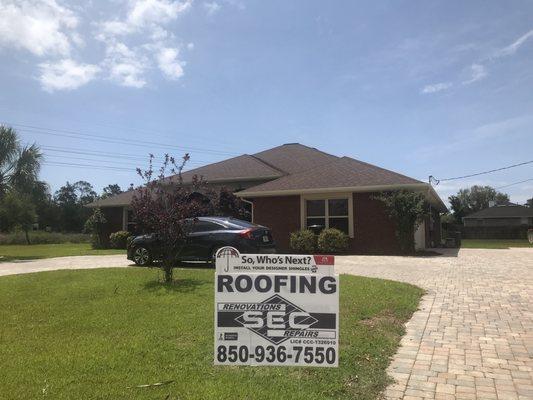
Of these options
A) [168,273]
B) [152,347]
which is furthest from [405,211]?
[152,347]

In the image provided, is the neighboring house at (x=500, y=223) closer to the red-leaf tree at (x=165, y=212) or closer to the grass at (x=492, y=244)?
the grass at (x=492, y=244)

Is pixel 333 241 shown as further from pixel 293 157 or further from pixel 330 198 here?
pixel 293 157

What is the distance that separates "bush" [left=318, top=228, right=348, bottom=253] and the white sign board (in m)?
15.0

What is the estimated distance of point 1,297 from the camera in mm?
8609

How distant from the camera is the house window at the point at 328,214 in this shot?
19.7 meters

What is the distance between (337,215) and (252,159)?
8924mm

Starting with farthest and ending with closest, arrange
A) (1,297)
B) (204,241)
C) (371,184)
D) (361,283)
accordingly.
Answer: (371,184), (204,241), (361,283), (1,297)

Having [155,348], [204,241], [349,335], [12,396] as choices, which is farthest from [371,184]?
[12,396]

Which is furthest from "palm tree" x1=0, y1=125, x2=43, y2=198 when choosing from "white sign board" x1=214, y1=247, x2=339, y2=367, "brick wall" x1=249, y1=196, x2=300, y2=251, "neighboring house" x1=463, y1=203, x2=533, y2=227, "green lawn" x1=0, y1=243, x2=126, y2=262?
"neighboring house" x1=463, y1=203, x2=533, y2=227

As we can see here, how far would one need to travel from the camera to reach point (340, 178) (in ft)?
65.6

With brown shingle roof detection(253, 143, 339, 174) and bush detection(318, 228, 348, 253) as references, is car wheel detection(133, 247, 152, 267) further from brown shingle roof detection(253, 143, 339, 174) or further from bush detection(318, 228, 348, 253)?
brown shingle roof detection(253, 143, 339, 174)

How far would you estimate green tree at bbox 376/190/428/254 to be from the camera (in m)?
17.7

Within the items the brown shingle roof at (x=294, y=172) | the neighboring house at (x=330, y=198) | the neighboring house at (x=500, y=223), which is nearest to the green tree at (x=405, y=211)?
the neighboring house at (x=330, y=198)

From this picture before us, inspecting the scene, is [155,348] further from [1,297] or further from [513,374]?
[1,297]
